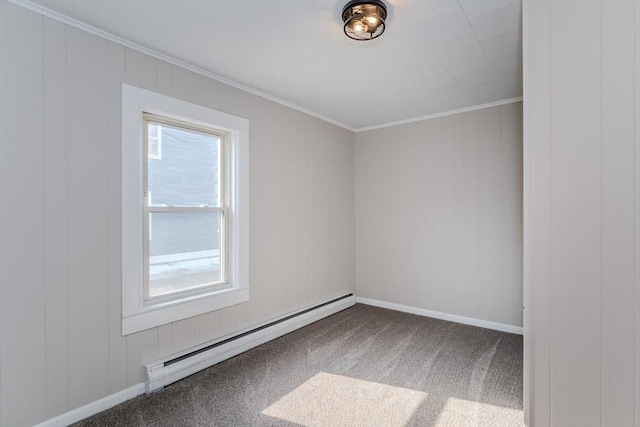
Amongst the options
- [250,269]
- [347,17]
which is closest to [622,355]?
[347,17]

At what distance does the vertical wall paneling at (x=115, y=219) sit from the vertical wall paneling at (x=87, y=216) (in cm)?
3

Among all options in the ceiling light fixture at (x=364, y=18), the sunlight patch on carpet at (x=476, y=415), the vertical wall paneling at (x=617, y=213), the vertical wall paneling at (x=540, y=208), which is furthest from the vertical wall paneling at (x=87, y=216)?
the vertical wall paneling at (x=617, y=213)

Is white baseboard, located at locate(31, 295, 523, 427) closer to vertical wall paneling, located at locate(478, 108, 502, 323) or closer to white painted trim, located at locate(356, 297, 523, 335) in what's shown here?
white painted trim, located at locate(356, 297, 523, 335)

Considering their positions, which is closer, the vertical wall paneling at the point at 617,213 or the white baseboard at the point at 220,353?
the vertical wall paneling at the point at 617,213

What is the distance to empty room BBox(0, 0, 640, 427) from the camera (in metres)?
1.26

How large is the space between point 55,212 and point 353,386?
2334 mm

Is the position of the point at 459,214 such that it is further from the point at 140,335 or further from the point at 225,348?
the point at 140,335

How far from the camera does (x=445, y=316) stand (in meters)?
Answer: 3.84

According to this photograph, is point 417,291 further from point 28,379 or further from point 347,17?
point 28,379

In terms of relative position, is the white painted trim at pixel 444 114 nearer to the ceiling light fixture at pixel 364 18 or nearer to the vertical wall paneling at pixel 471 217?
the vertical wall paneling at pixel 471 217

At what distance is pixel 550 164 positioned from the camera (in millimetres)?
1325

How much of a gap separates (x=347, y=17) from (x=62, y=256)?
227cm

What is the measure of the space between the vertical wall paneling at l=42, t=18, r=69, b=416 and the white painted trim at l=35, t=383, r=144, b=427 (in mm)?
49

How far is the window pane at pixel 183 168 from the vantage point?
250 centimetres
